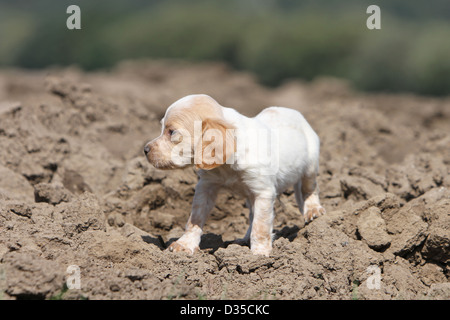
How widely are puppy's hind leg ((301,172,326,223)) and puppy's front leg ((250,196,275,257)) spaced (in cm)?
89

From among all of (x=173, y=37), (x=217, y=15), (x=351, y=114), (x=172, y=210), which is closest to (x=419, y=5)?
(x=217, y=15)

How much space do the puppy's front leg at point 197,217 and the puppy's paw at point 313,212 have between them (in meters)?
1.03

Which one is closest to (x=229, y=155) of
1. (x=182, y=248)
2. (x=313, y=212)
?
(x=182, y=248)

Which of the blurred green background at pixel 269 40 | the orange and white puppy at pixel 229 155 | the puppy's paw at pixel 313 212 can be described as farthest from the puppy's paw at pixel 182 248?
the blurred green background at pixel 269 40

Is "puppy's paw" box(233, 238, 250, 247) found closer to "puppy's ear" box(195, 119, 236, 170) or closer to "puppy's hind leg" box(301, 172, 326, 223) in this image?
"puppy's hind leg" box(301, 172, 326, 223)

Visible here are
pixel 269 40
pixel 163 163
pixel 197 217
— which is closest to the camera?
pixel 163 163

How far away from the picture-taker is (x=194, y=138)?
5082 mm

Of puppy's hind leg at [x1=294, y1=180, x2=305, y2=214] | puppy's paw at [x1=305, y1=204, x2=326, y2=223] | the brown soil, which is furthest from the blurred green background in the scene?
puppy's paw at [x1=305, y1=204, x2=326, y2=223]

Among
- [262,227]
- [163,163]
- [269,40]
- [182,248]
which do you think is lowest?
[182,248]

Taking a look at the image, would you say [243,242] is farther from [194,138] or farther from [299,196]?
[194,138]

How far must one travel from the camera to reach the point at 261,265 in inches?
199

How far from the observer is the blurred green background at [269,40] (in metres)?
33.4

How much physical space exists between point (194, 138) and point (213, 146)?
16 cm
